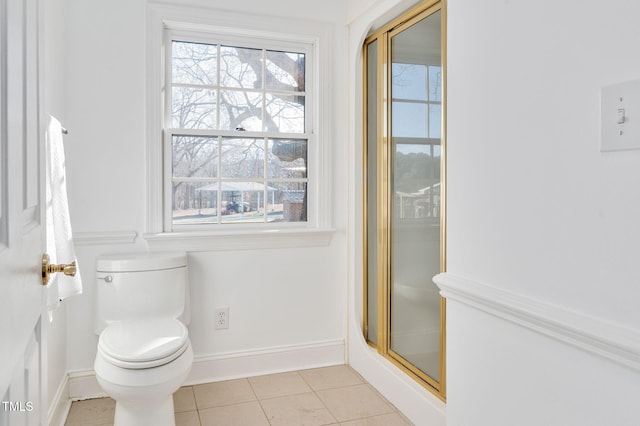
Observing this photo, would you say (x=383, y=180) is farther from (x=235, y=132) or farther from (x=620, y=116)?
(x=620, y=116)

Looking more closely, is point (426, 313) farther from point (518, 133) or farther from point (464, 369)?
point (518, 133)

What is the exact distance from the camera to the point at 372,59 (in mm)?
2768

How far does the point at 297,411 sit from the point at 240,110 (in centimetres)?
173

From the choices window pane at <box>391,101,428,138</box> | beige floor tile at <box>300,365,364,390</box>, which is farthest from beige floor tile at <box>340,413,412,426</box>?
window pane at <box>391,101,428,138</box>

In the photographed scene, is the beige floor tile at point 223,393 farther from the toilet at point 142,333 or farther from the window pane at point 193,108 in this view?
the window pane at point 193,108

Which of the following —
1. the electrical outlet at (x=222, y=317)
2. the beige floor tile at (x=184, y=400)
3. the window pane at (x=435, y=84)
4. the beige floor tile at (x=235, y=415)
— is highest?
the window pane at (x=435, y=84)

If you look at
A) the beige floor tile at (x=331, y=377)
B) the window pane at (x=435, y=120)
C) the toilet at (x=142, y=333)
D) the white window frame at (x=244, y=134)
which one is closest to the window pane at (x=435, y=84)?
the window pane at (x=435, y=120)

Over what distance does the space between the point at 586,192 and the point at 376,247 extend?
67.4 inches

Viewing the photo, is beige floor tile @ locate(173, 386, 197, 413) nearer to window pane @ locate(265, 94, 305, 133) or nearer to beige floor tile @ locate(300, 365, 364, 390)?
beige floor tile @ locate(300, 365, 364, 390)

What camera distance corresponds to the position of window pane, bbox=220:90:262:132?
282 cm

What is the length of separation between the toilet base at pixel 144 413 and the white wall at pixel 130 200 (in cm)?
67

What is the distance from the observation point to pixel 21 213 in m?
0.77

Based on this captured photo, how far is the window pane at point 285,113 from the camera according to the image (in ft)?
9.52

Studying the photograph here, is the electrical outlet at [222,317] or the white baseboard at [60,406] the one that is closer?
the white baseboard at [60,406]
